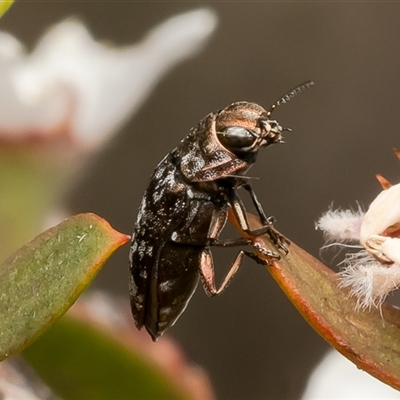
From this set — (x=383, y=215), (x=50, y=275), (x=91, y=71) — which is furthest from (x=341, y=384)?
(x=91, y=71)

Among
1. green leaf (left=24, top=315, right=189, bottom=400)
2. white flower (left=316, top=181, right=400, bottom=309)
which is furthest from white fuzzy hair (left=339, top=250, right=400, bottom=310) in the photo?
green leaf (left=24, top=315, right=189, bottom=400)

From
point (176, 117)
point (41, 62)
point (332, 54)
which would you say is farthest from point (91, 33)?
point (332, 54)

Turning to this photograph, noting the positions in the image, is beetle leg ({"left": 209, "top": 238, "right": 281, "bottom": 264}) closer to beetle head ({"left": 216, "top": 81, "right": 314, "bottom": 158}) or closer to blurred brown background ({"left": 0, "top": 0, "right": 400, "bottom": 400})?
beetle head ({"left": 216, "top": 81, "right": 314, "bottom": 158})

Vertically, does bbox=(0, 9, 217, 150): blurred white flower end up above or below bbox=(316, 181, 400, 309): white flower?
above

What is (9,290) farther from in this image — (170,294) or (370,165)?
(370,165)

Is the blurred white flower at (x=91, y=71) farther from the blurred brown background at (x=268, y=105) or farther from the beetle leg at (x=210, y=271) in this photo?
the beetle leg at (x=210, y=271)
